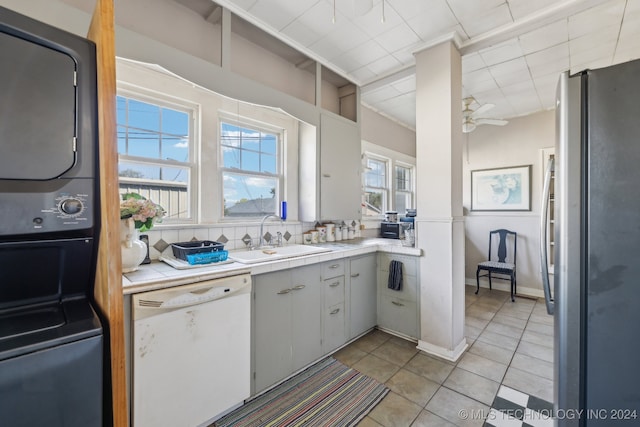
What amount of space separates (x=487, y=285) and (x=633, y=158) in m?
4.06

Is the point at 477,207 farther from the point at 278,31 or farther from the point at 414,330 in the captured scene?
the point at 278,31

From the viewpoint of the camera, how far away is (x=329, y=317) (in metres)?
2.31

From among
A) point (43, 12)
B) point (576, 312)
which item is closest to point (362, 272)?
point (576, 312)

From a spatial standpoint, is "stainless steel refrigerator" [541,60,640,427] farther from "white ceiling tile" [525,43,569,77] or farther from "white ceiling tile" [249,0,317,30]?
"white ceiling tile" [525,43,569,77]

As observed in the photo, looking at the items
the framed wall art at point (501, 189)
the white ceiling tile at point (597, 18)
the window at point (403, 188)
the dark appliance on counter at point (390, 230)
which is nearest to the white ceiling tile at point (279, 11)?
the white ceiling tile at point (597, 18)

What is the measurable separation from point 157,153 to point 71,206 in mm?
1290

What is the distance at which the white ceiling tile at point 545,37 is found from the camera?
2264 mm

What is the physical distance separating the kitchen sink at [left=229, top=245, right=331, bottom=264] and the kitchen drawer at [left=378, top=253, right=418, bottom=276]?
710 millimetres

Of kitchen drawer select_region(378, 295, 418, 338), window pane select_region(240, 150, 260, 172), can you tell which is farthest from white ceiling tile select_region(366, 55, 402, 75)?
kitchen drawer select_region(378, 295, 418, 338)

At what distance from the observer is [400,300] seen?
269cm

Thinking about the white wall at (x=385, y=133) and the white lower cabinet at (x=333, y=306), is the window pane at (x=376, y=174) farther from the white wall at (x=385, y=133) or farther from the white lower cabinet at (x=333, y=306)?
the white lower cabinet at (x=333, y=306)

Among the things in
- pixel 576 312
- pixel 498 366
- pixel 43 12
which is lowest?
pixel 498 366

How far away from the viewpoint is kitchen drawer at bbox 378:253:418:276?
2572 millimetres


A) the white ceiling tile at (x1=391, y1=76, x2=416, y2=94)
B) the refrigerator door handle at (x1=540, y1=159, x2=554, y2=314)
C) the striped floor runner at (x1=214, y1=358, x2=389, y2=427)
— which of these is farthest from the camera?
the white ceiling tile at (x1=391, y1=76, x2=416, y2=94)
